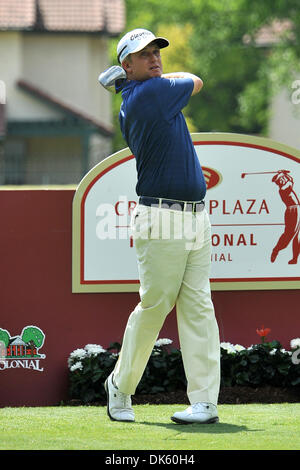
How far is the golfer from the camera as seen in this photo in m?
5.32

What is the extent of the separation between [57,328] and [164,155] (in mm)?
2007

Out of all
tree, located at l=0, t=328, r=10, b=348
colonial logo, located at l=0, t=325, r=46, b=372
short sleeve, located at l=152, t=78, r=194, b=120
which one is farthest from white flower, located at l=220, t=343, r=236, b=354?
short sleeve, located at l=152, t=78, r=194, b=120

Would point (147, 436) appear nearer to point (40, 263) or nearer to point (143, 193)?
point (143, 193)

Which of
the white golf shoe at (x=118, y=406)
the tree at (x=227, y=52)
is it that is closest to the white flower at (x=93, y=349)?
the white golf shoe at (x=118, y=406)

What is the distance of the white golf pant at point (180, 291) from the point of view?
5367 mm

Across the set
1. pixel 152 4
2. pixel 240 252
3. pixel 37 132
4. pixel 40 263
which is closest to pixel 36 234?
pixel 40 263

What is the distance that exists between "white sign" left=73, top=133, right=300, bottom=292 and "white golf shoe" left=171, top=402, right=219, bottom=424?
1670mm

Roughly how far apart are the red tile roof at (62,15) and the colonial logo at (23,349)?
1106 inches

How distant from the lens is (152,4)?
48.8 metres

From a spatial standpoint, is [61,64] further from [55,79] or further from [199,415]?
[199,415]

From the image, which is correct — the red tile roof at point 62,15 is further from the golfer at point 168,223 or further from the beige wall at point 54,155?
the golfer at point 168,223

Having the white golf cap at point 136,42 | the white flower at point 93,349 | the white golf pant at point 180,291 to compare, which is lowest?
the white flower at point 93,349

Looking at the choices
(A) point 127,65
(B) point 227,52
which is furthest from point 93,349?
(B) point 227,52

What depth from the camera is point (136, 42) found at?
→ 17.5 ft
